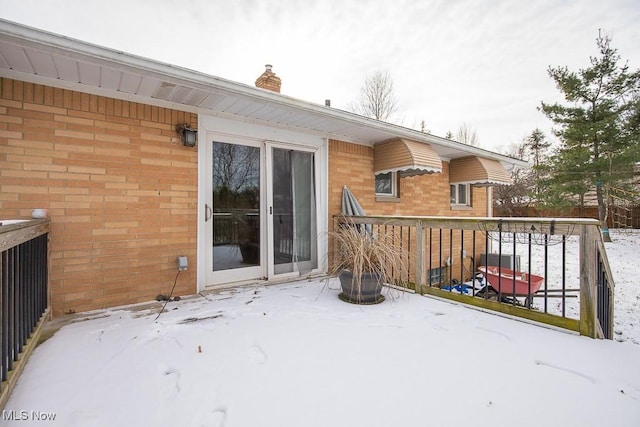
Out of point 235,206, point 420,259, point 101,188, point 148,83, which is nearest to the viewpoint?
point 148,83

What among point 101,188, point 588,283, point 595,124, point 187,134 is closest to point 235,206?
point 187,134

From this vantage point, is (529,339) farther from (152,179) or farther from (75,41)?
(75,41)

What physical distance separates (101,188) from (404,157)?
14.5 ft

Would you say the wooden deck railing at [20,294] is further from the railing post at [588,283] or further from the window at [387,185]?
the window at [387,185]

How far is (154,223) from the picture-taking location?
3.56m

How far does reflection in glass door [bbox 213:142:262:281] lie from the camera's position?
4.10 m

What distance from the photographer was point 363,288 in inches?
135

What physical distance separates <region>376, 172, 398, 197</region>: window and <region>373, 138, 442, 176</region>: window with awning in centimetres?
46

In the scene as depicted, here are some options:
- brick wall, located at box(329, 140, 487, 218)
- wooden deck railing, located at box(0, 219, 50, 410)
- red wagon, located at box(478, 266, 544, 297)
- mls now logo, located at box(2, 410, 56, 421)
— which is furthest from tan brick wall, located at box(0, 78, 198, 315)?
red wagon, located at box(478, 266, 544, 297)

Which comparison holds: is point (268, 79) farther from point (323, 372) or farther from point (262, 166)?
point (323, 372)

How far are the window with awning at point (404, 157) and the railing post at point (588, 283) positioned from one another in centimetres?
289

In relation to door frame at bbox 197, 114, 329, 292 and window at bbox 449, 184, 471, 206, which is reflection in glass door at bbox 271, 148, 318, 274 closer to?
door frame at bbox 197, 114, 329, 292

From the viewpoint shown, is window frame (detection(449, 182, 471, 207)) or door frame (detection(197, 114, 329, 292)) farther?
window frame (detection(449, 182, 471, 207))

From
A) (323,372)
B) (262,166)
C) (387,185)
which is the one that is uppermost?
(262,166)
